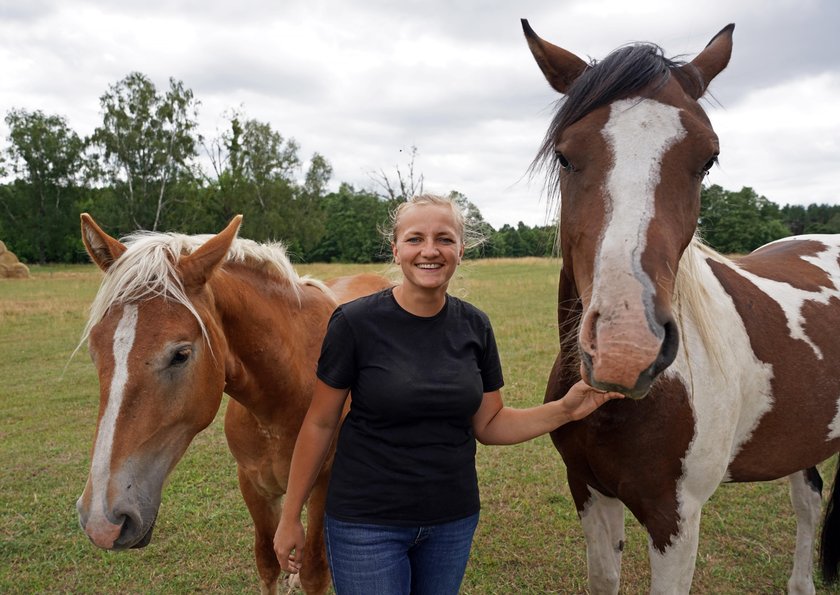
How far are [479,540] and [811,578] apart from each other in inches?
81.6

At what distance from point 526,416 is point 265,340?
3.80 feet

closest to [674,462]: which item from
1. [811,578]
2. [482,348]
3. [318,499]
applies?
[482,348]

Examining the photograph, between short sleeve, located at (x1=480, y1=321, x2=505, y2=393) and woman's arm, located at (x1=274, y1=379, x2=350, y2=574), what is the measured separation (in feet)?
1.69

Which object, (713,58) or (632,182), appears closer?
(632,182)

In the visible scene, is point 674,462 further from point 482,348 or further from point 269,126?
point 269,126

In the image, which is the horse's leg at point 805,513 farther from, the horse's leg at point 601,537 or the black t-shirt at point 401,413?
the black t-shirt at point 401,413

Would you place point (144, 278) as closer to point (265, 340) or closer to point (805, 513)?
point (265, 340)

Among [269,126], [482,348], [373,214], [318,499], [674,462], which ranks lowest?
[318,499]

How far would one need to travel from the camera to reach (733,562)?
3545 millimetres

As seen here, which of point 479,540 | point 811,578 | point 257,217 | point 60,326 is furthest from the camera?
point 257,217

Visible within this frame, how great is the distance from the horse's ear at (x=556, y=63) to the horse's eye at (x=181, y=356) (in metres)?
1.69

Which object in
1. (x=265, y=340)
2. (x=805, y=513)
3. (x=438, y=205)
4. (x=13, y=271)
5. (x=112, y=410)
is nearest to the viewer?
→ (x=112, y=410)

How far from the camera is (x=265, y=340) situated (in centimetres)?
232

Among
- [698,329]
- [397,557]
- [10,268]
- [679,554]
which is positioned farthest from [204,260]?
[10,268]
